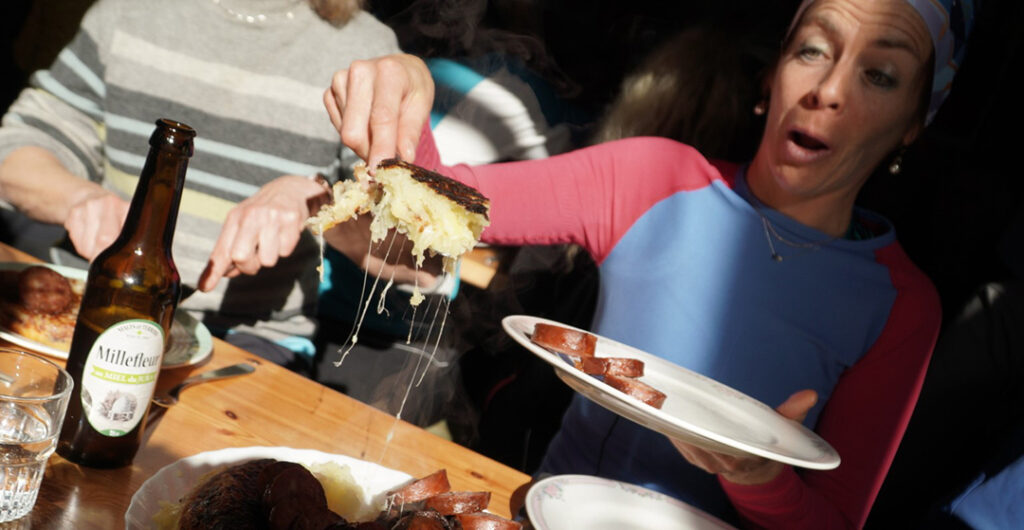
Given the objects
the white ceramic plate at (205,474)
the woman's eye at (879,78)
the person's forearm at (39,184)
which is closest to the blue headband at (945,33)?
the woman's eye at (879,78)

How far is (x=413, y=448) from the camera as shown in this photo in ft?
5.04

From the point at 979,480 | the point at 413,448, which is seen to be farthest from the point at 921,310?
the point at 413,448

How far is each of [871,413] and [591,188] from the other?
94 centimetres

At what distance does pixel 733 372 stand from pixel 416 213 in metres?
1.21

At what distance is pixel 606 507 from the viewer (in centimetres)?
142

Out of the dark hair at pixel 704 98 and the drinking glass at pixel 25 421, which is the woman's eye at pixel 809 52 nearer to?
the dark hair at pixel 704 98

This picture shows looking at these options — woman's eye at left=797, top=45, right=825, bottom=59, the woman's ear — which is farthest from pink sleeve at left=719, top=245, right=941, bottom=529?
woman's eye at left=797, top=45, right=825, bottom=59

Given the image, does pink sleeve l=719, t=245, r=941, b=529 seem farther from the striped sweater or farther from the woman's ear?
the striped sweater

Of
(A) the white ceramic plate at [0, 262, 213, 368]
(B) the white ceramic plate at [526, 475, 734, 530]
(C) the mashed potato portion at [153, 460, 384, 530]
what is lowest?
(A) the white ceramic plate at [0, 262, 213, 368]

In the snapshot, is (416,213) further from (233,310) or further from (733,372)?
(233,310)

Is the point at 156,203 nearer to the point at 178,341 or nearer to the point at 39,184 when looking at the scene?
the point at 178,341

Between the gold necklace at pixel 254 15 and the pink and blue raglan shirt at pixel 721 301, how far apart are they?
2.91 ft

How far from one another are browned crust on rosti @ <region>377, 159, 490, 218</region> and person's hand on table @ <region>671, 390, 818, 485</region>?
67 cm

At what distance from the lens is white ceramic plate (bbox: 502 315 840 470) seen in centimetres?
115
